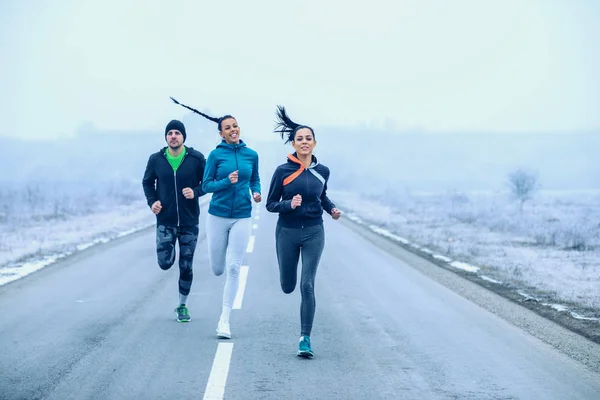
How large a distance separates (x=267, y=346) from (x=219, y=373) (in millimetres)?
1062

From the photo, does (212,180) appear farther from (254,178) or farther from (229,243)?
(229,243)

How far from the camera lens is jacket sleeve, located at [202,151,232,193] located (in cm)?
708

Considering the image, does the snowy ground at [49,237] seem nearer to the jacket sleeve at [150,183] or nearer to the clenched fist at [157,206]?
the jacket sleeve at [150,183]

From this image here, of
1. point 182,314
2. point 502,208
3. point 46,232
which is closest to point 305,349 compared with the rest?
point 182,314

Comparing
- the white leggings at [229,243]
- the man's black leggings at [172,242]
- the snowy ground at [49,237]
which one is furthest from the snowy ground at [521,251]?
the snowy ground at [49,237]

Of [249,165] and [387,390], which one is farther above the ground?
[249,165]

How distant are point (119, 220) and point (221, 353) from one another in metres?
21.0

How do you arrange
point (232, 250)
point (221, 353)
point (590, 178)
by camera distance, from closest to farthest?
1. point (221, 353)
2. point (232, 250)
3. point (590, 178)

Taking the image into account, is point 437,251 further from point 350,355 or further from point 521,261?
point 350,355

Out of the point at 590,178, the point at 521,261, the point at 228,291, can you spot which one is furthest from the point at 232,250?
the point at 590,178

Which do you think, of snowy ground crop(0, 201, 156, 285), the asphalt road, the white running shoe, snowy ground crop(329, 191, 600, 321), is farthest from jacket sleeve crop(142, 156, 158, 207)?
snowy ground crop(329, 191, 600, 321)

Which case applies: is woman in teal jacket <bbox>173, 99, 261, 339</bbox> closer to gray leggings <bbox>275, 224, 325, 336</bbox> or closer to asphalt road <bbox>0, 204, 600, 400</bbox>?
asphalt road <bbox>0, 204, 600, 400</bbox>

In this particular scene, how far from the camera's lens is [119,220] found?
26688 millimetres

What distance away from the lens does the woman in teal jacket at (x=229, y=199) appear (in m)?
7.19
